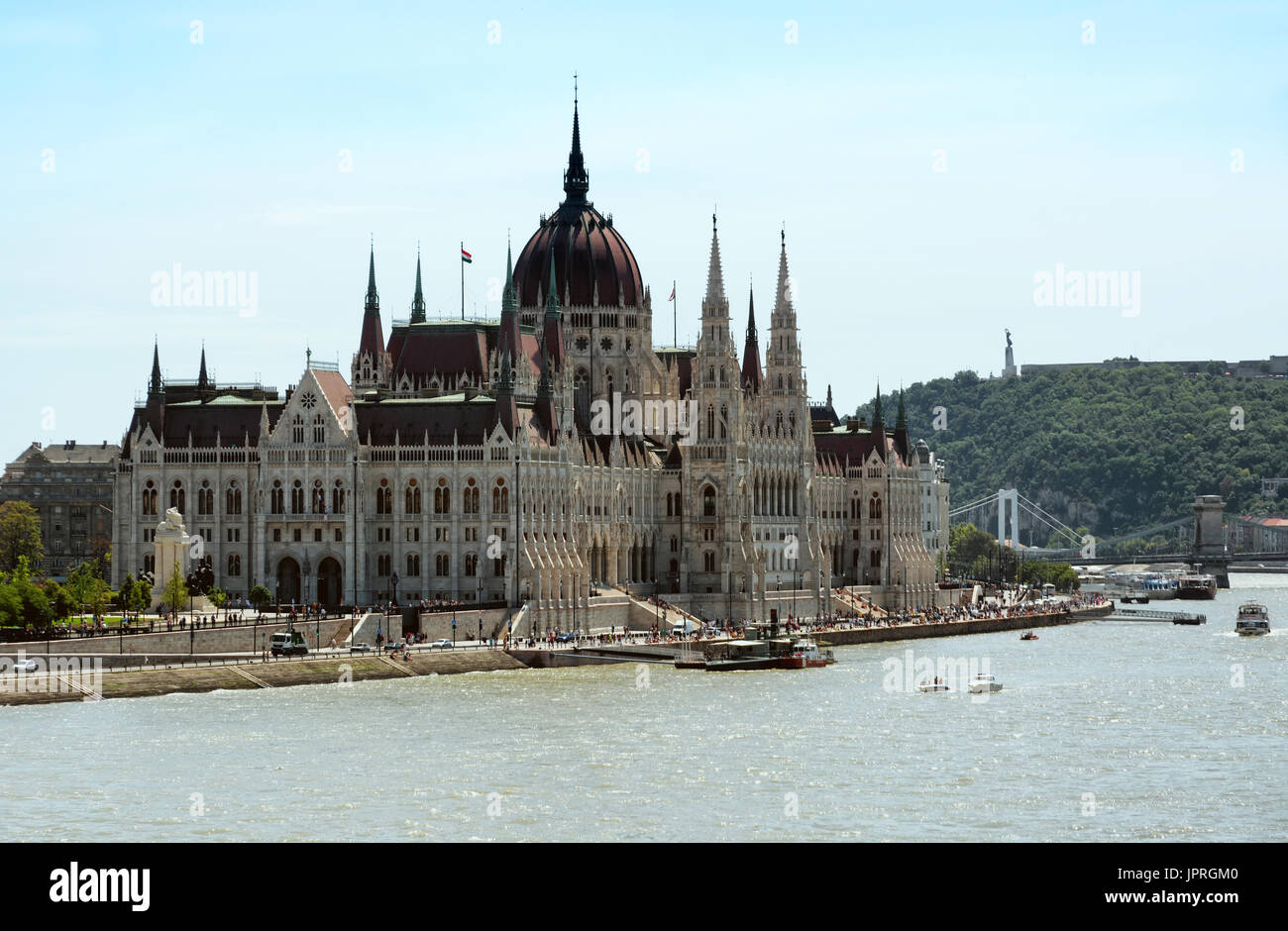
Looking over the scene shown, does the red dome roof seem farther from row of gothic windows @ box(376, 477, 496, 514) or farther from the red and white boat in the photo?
the red and white boat

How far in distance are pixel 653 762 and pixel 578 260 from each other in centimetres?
8757

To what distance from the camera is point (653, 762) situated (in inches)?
2768

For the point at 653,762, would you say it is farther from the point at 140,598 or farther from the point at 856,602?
the point at 856,602

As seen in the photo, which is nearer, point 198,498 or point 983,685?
point 983,685

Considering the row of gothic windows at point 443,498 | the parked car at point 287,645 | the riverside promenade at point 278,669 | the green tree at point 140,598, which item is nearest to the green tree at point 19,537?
the row of gothic windows at point 443,498

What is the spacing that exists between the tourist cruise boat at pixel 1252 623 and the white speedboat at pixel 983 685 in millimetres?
53896

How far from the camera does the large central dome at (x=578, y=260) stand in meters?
154

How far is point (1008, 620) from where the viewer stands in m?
164

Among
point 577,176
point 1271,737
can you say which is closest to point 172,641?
point 1271,737

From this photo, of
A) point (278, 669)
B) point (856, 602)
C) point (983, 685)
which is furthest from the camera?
point (856, 602)

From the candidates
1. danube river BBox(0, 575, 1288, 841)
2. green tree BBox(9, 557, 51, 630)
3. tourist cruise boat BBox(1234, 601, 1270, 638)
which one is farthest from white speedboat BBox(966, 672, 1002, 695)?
tourist cruise boat BBox(1234, 601, 1270, 638)

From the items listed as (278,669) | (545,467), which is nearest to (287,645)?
(278,669)

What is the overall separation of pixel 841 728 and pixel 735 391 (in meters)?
63.1
